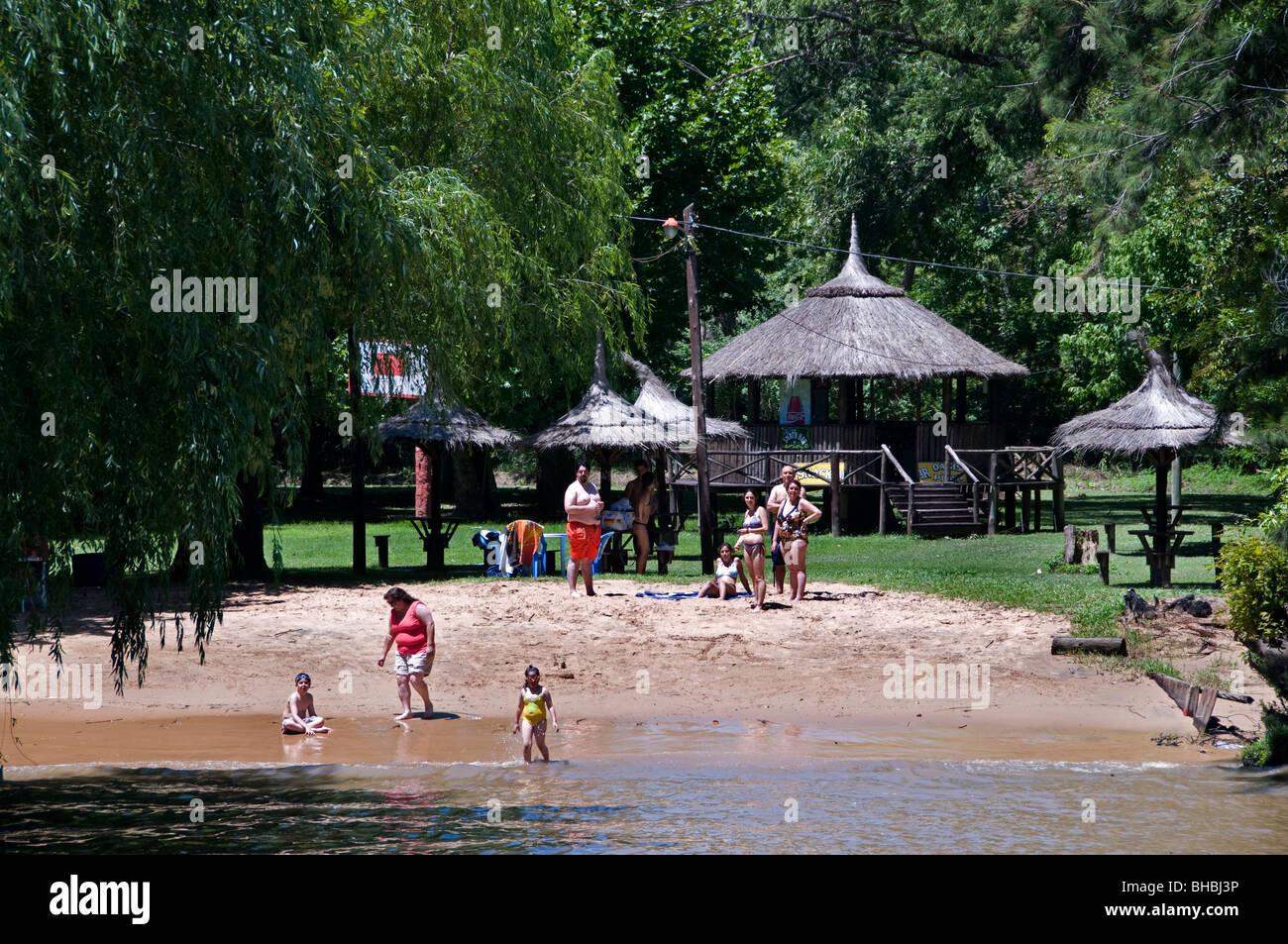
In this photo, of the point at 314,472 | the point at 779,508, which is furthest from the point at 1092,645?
the point at 314,472

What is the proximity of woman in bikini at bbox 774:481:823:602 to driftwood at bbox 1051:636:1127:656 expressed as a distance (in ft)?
11.7

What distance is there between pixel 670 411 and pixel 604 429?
1.65m

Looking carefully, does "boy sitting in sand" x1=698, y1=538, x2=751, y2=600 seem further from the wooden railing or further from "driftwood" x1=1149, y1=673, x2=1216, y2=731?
the wooden railing

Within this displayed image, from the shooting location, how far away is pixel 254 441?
32.8 feet

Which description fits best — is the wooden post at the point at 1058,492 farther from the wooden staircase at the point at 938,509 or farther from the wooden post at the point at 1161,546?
the wooden post at the point at 1161,546

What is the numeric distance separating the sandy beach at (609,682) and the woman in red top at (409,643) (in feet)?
1.25

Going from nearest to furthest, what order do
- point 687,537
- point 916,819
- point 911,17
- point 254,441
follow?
point 254,441
point 916,819
point 687,537
point 911,17

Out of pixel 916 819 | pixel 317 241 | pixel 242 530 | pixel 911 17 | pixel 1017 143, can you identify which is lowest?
pixel 916 819

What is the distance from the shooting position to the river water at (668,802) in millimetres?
10609

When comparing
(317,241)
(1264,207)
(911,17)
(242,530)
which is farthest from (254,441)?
(911,17)

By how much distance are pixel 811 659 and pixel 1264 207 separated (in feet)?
25.4

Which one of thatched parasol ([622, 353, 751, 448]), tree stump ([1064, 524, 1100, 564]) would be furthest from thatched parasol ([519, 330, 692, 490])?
tree stump ([1064, 524, 1100, 564])
